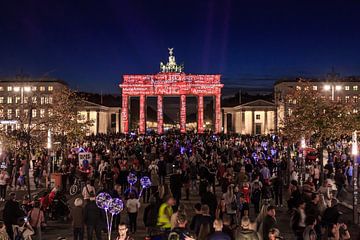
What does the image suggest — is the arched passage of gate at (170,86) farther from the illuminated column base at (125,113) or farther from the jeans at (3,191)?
the jeans at (3,191)

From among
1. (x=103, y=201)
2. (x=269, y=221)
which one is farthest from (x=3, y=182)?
(x=269, y=221)

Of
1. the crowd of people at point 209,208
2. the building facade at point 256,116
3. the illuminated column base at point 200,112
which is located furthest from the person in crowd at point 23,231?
the building facade at point 256,116

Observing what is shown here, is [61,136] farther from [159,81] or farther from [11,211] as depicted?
[159,81]

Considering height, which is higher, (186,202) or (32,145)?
(32,145)

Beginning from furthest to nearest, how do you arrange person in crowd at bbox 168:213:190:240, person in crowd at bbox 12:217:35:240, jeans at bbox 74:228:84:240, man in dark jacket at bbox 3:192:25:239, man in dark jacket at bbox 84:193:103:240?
1. man in dark jacket at bbox 3:192:25:239
2. jeans at bbox 74:228:84:240
3. man in dark jacket at bbox 84:193:103:240
4. person in crowd at bbox 12:217:35:240
5. person in crowd at bbox 168:213:190:240

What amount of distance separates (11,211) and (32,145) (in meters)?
8.91

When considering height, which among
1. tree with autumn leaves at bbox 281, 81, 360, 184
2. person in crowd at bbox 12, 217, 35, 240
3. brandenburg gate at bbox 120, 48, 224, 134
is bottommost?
person in crowd at bbox 12, 217, 35, 240

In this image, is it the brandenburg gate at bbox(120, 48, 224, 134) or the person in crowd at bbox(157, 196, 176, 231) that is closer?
the person in crowd at bbox(157, 196, 176, 231)

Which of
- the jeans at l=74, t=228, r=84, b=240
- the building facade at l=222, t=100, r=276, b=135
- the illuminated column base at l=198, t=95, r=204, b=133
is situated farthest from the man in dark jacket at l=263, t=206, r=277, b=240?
the building facade at l=222, t=100, r=276, b=135

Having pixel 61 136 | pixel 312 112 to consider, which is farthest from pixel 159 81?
pixel 312 112

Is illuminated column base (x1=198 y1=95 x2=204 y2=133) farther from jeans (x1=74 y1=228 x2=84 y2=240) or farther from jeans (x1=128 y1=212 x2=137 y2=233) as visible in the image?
jeans (x1=74 y1=228 x2=84 y2=240)

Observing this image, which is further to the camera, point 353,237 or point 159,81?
point 159,81

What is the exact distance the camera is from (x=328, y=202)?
14000 mm

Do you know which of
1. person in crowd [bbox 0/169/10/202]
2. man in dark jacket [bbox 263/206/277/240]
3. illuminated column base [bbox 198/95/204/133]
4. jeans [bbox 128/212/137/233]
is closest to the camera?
man in dark jacket [bbox 263/206/277/240]
